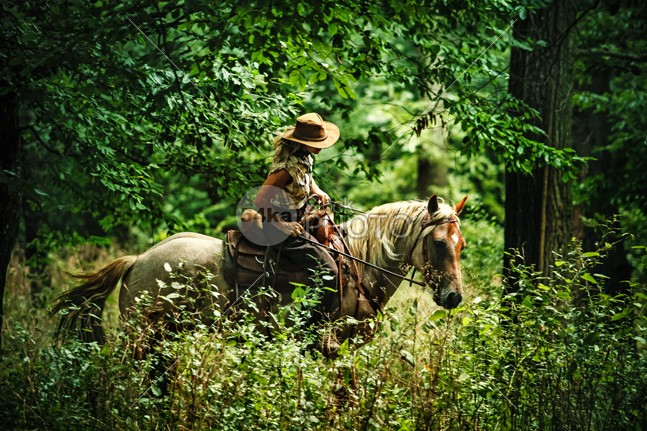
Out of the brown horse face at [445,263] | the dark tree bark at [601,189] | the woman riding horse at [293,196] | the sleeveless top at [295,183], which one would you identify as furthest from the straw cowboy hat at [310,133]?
the dark tree bark at [601,189]

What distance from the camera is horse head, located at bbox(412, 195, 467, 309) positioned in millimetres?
6117

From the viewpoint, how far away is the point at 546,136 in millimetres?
7961

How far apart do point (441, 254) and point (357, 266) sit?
35.8 inches

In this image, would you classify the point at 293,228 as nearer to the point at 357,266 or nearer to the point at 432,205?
the point at 357,266

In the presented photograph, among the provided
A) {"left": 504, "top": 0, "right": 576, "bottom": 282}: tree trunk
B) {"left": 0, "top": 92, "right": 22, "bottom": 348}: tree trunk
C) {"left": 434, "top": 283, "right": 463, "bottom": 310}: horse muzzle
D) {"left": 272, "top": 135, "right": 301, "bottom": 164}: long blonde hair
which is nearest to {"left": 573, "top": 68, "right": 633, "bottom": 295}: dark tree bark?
{"left": 504, "top": 0, "right": 576, "bottom": 282}: tree trunk

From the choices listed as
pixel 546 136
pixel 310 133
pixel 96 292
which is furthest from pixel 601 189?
pixel 96 292

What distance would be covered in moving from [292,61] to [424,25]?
264 centimetres

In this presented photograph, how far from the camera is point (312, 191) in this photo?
22.1 ft

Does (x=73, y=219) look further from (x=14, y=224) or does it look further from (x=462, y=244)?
(x=462, y=244)

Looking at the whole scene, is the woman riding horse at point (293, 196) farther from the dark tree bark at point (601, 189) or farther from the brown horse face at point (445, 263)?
the dark tree bark at point (601, 189)

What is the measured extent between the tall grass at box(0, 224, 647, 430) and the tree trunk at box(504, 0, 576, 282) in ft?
8.44

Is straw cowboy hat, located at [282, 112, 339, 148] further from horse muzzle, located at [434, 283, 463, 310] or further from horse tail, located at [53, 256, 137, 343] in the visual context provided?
horse tail, located at [53, 256, 137, 343]

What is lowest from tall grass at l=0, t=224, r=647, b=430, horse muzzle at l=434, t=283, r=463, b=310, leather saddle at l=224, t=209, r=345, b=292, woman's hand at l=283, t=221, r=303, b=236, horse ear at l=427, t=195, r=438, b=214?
tall grass at l=0, t=224, r=647, b=430

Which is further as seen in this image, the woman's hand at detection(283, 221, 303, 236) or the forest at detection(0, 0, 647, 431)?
the woman's hand at detection(283, 221, 303, 236)
